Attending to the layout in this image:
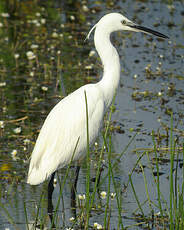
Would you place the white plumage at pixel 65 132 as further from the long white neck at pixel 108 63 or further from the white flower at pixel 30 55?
the white flower at pixel 30 55

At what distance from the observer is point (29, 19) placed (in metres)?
11.2

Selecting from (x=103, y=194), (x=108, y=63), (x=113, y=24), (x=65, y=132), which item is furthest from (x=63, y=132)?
(x=113, y=24)

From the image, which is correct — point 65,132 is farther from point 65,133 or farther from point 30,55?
point 30,55

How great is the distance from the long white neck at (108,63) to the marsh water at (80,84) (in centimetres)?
47

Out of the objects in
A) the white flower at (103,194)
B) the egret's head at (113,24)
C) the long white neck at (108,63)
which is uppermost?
the egret's head at (113,24)

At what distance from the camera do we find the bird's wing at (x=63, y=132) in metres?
5.12

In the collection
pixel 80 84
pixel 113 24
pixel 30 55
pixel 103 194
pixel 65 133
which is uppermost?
pixel 113 24

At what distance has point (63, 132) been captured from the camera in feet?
17.1

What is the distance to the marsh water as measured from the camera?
5.44 meters

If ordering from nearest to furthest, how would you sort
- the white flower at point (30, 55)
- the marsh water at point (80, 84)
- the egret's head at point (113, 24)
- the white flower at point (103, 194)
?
the white flower at point (103, 194) → the marsh water at point (80, 84) → the egret's head at point (113, 24) → the white flower at point (30, 55)

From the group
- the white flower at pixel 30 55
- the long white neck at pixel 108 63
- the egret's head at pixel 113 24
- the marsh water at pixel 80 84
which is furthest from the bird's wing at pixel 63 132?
the white flower at pixel 30 55

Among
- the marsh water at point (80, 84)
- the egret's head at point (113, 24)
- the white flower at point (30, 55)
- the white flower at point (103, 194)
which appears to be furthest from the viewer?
the white flower at point (30, 55)

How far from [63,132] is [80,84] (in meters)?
3.15

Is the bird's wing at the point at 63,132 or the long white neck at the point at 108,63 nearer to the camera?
the bird's wing at the point at 63,132
